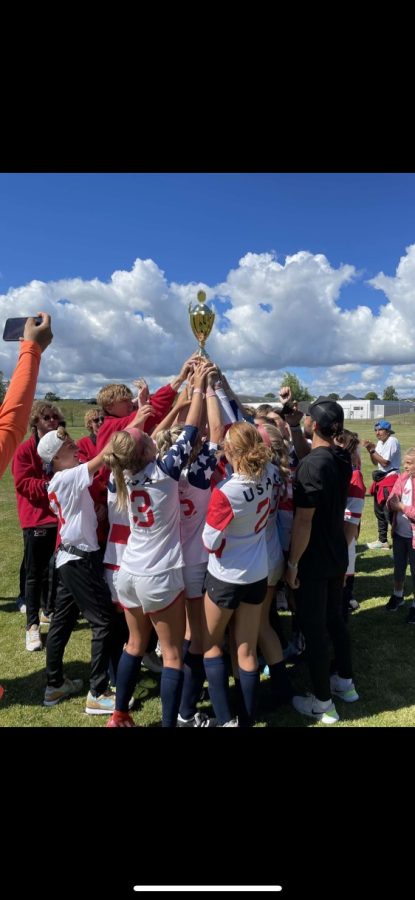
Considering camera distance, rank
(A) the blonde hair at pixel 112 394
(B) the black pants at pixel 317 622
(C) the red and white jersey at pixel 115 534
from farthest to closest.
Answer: (A) the blonde hair at pixel 112 394 < (C) the red and white jersey at pixel 115 534 < (B) the black pants at pixel 317 622

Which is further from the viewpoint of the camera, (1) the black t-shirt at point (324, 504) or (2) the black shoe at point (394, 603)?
(2) the black shoe at point (394, 603)

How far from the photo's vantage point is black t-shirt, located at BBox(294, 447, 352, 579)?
3105mm

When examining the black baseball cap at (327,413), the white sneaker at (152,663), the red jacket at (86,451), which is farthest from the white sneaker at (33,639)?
the black baseball cap at (327,413)

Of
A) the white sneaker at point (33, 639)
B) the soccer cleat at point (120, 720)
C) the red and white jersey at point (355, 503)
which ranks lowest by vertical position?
the white sneaker at point (33, 639)

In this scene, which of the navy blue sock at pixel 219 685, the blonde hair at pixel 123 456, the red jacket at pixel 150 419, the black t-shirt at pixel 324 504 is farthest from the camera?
the red jacket at pixel 150 419

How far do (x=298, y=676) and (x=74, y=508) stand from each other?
2.36m

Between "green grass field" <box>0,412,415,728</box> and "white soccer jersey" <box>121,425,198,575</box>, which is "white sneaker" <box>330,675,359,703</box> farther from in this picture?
"white soccer jersey" <box>121,425,198,575</box>

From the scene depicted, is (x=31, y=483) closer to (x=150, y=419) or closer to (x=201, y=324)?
(x=150, y=419)

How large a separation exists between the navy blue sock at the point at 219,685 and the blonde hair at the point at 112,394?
6.82 ft

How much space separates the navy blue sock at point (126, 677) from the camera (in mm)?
3084

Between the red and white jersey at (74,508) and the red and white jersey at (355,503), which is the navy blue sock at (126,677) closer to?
the red and white jersey at (74,508)
